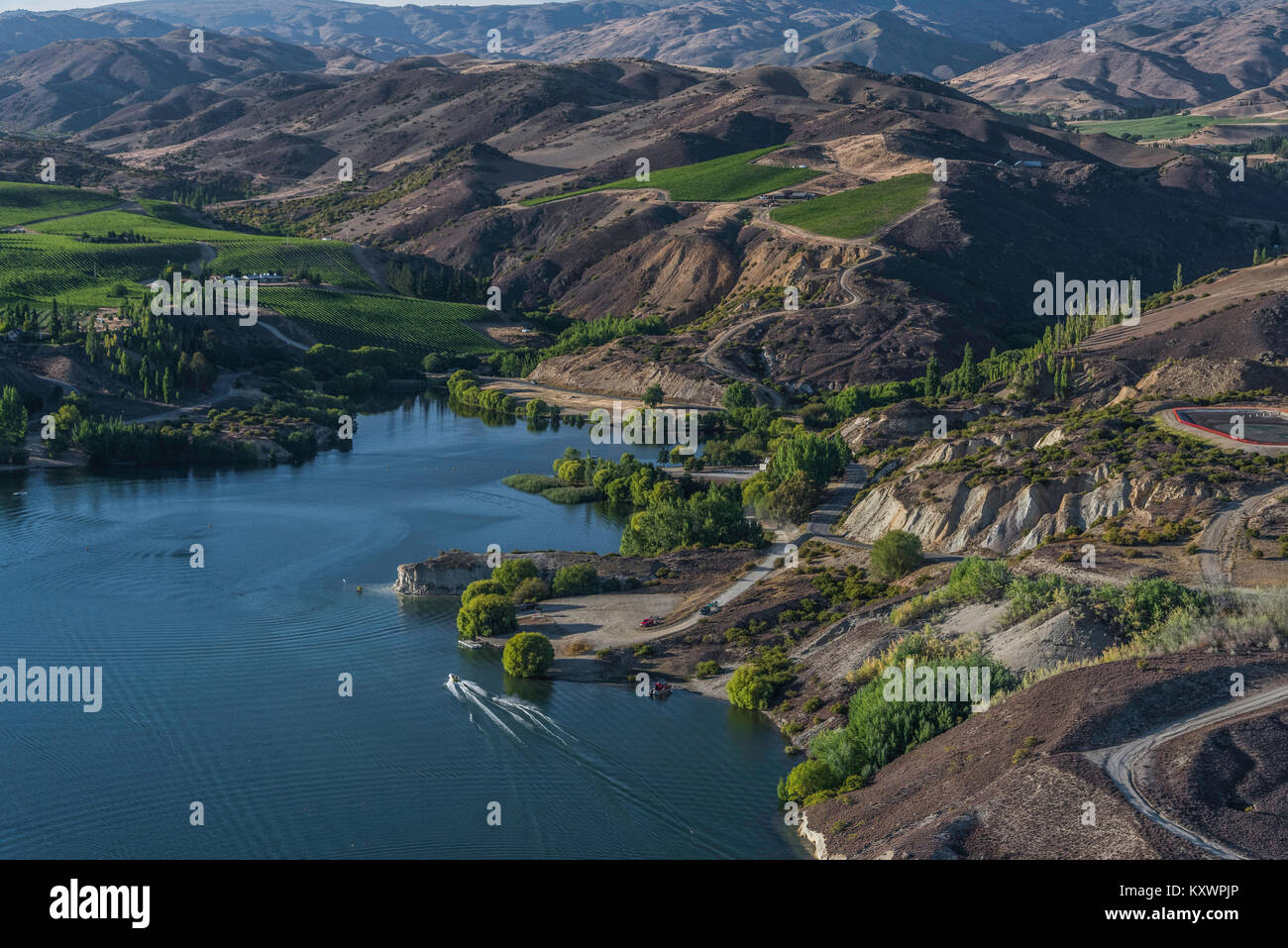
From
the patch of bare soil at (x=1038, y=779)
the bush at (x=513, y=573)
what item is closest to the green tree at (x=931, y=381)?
the bush at (x=513, y=573)

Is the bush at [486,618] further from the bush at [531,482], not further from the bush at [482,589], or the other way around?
the bush at [531,482]

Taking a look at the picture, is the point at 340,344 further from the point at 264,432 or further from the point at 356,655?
the point at 356,655

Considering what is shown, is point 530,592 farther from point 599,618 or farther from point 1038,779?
point 1038,779

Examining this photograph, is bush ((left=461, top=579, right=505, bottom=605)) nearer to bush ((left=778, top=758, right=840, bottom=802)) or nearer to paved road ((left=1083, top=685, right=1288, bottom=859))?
bush ((left=778, top=758, right=840, bottom=802))

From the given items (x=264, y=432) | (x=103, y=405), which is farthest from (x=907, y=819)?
(x=103, y=405)

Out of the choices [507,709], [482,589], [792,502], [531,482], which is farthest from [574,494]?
[507,709]

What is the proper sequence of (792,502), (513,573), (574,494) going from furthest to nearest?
(574,494) → (792,502) → (513,573)
